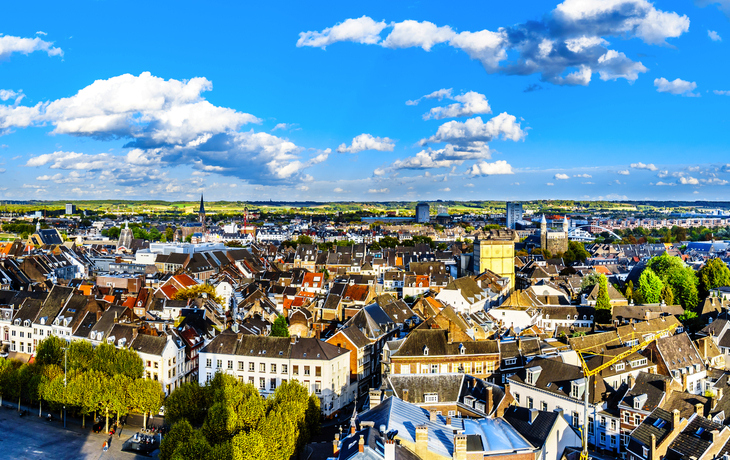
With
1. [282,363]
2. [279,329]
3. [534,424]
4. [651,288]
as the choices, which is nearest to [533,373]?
[534,424]

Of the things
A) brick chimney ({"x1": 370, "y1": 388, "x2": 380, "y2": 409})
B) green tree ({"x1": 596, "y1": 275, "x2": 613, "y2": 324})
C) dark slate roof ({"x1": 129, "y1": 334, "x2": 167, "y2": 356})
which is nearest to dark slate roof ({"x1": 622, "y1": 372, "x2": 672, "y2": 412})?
brick chimney ({"x1": 370, "y1": 388, "x2": 380, "y2": 409})

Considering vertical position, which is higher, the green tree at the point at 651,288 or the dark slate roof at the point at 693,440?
the green tree at the point at 651,288

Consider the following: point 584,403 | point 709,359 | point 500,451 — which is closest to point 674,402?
point 584,403

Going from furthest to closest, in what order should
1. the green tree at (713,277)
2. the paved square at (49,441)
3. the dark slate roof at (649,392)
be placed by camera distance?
the green tree at (713,277) < the paved square at (49,441) < the dark slate roof at (649,392)

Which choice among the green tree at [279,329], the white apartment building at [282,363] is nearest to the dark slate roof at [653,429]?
the white apartment building at [282,363]

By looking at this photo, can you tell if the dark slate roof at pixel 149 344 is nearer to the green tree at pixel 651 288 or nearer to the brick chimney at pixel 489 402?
the brick chimney at pixel 489 402

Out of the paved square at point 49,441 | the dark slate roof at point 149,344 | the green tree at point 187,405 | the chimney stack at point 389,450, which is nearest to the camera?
the chimney stack at point 389,450
